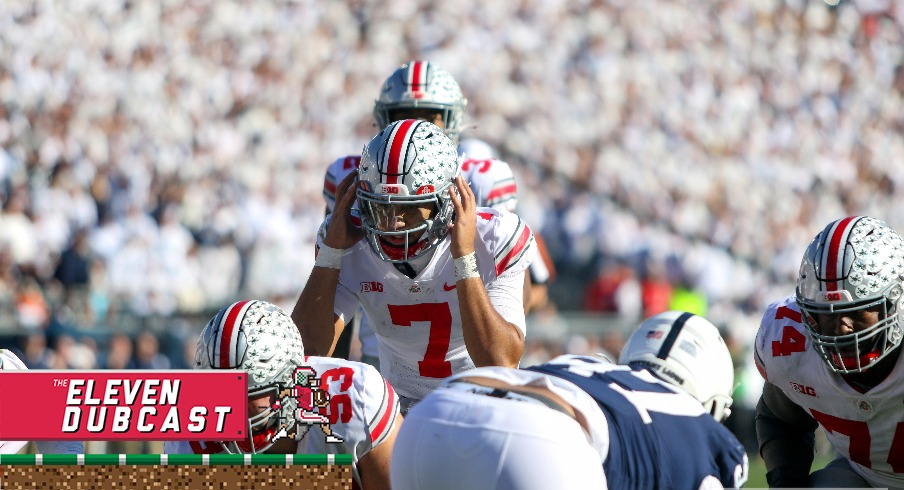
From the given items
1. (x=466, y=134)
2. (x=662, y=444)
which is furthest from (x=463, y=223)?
Answer: (x=466, y=134)

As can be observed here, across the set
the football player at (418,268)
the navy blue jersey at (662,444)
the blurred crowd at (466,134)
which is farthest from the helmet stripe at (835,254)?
the blurred crowd at (466,134)

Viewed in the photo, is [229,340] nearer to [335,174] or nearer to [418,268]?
[418,268]

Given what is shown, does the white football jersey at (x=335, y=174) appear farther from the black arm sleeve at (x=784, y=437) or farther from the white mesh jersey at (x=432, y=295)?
the black arm sleeve at (x=784, y=437)

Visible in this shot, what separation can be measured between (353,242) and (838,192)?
13.0 metres

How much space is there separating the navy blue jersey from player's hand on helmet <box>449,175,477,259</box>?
121 cm

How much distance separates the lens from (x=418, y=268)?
4.71m

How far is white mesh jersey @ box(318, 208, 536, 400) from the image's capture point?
4.67 m

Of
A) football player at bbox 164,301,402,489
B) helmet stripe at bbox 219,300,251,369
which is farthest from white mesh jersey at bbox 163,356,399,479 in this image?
helmet stripe at bbox 219,300,251,369

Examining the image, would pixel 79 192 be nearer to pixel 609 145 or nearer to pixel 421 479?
pixel 609 145

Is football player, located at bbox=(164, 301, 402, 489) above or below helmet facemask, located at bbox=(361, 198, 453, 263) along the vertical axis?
below

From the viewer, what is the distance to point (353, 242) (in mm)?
4715

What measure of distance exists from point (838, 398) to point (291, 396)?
1802 mm

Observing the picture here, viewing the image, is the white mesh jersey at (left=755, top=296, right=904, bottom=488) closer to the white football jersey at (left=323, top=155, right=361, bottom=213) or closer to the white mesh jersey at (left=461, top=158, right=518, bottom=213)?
the white mesh jersey at (left=461, top=158, right=518, bottom=213)

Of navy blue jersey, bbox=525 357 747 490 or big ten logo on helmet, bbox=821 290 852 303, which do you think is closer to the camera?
navy blue jersey, bbox=525 357 747 490
